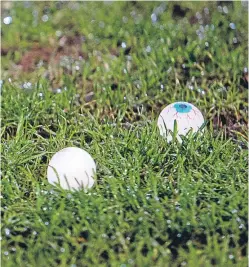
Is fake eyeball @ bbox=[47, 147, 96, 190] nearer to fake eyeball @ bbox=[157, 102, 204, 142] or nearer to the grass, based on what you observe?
the grass

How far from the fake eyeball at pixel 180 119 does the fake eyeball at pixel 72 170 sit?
0.51 metres

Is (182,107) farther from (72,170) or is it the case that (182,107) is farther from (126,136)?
(72,170)

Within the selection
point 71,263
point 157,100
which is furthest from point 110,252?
point 157,100

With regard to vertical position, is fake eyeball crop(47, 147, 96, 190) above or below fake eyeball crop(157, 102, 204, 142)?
below

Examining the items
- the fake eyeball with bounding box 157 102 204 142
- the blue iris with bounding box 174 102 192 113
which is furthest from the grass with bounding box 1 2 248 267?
the blue iris with bounding box 174 102 192 113

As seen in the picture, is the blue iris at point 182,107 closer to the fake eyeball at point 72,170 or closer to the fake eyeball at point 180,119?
the fake eyeball at point 180,119

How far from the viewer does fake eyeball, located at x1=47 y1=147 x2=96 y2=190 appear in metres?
3.27

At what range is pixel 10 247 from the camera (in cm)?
305

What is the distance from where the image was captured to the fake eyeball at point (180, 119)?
364 centimetres

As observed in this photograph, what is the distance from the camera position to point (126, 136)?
3.64 meters

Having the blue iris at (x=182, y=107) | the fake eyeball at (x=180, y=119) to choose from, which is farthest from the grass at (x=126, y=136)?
the blue iris at (x=182, y=107)

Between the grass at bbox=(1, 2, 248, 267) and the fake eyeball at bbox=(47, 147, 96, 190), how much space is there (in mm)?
67

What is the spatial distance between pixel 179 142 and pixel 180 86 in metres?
0.74

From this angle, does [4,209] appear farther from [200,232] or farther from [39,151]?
[200,232]
